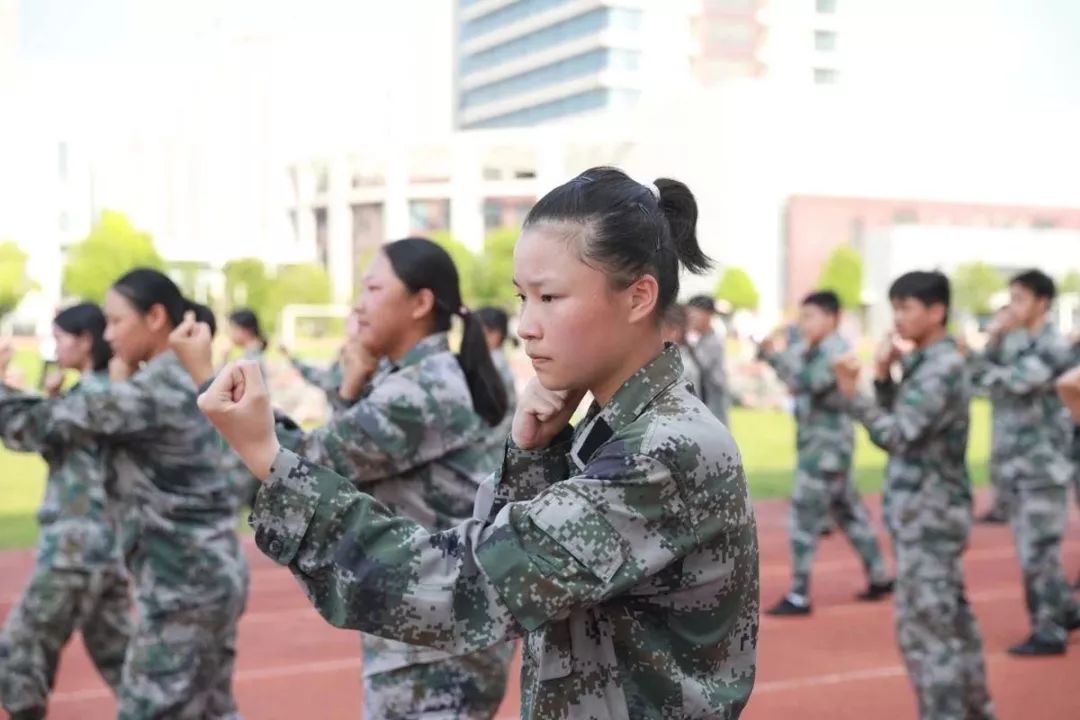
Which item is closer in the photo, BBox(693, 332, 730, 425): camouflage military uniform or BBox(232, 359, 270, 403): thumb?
BBox(232, 359, 270, 403): thumb

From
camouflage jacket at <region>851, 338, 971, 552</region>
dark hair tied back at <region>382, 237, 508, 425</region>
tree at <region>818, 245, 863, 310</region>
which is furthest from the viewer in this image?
tree at <region>818, 245, 863, 310</region>

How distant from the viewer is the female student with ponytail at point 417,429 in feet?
10.4

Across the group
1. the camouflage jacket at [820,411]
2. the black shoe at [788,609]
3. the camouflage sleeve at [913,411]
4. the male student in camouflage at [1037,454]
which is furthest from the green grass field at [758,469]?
the camouflage sleeve at [913,411]

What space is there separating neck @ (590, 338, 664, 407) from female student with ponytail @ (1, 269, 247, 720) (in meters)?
2.58

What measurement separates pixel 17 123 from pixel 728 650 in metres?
84.2

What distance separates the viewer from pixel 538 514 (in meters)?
1.70

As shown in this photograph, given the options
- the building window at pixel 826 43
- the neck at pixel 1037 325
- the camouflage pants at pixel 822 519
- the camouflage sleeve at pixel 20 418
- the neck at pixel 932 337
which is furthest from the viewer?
the building window at pixel 826 43

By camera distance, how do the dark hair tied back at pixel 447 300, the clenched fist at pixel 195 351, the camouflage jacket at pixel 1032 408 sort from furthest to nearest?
the camouflage jacket at pixel 1032 408 < the dark hair tied back at pixel 447 300 < the clenched fist at pixel 195 351

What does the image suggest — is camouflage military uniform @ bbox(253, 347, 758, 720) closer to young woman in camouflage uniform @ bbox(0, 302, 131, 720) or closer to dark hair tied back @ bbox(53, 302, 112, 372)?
young woman in camouflage uniform @ bbox(0, 302, 131, 720)

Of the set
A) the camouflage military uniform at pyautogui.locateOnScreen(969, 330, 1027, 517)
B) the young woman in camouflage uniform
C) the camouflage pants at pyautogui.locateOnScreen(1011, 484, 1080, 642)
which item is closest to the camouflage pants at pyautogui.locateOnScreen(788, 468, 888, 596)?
the camouflage military uniform at pyautogui.locateOnScreen(969, 330, 1027, 517)

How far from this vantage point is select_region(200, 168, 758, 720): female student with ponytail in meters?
1.69

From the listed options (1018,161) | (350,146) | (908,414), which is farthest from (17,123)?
(908,414)

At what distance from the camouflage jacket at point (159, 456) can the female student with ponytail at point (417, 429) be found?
2.88 ft

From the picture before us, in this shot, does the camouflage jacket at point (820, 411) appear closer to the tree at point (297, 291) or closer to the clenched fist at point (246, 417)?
the clenched fist at point (246, 417)
